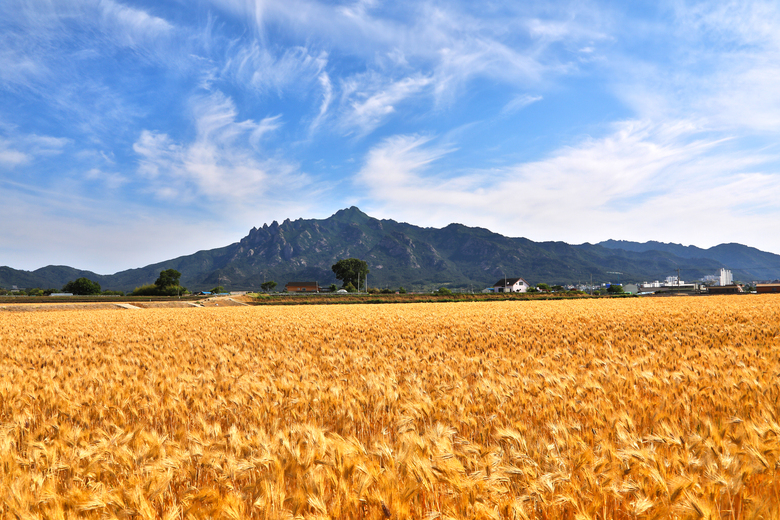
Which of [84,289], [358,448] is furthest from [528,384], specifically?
[84,289]

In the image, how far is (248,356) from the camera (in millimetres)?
7902

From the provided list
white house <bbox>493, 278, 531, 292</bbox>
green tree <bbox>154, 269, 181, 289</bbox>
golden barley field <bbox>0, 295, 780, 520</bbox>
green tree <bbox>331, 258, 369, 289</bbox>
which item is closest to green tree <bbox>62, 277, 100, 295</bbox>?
green tree <bbox>154, 269, 181, 289</bbox>

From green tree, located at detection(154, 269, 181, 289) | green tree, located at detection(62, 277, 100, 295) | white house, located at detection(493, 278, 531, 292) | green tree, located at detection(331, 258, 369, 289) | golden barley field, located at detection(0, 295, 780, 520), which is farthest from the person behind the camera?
white house, located at detection(493, 278, 531, 292)

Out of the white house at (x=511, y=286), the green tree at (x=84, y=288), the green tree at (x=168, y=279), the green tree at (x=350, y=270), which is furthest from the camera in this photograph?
the white house at (x=511, y=286)

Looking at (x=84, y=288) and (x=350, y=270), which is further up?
(x=350, y=270)

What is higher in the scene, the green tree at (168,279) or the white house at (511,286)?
the green tree at (168,279)

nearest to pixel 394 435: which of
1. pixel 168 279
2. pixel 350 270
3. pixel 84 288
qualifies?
pixel 350 270

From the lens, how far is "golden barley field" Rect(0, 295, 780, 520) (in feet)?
7.11

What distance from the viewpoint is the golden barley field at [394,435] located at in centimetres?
217

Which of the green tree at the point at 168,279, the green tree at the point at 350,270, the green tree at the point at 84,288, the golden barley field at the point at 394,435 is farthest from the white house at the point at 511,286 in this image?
the golden barley field at the point at 394,435

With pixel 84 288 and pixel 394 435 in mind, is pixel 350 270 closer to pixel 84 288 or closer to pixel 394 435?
pixel 84 288

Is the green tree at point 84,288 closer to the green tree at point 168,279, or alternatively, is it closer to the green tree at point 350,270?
the green tree at point 168,279

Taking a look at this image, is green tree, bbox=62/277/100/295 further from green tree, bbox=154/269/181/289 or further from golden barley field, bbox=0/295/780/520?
golden barley field, bbox=0/295/780/520

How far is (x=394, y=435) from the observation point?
12.4 ft
